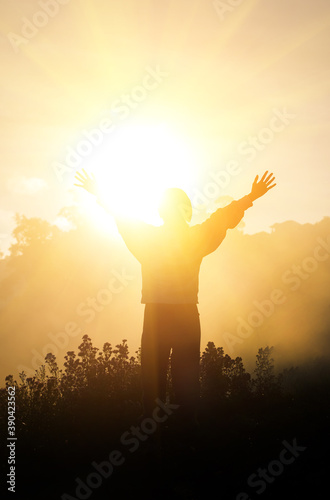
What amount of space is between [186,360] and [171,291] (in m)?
0.81

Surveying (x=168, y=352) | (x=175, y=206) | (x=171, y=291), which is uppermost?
(x=175, y=206)

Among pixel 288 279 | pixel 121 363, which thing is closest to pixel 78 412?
pixel 121 363

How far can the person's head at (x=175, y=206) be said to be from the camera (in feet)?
17.0

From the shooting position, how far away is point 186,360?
505cm

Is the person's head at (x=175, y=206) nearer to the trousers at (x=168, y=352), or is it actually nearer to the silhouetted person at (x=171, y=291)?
the silhouetted person at (x=171, y=291)

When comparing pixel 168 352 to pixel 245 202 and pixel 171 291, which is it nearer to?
pixel 171 291

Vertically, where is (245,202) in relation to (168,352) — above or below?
above

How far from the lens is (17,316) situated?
177 ft

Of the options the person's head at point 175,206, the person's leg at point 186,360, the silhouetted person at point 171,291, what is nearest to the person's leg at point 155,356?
the silhouetted person at point 171,291

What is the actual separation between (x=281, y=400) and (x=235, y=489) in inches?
109

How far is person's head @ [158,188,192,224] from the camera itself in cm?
518

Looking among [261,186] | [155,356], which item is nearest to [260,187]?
[261,186]

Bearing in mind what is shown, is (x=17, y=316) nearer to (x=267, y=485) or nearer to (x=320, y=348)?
(x=320, y=348)

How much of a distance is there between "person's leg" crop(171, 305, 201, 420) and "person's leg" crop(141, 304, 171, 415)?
13 centimetres
